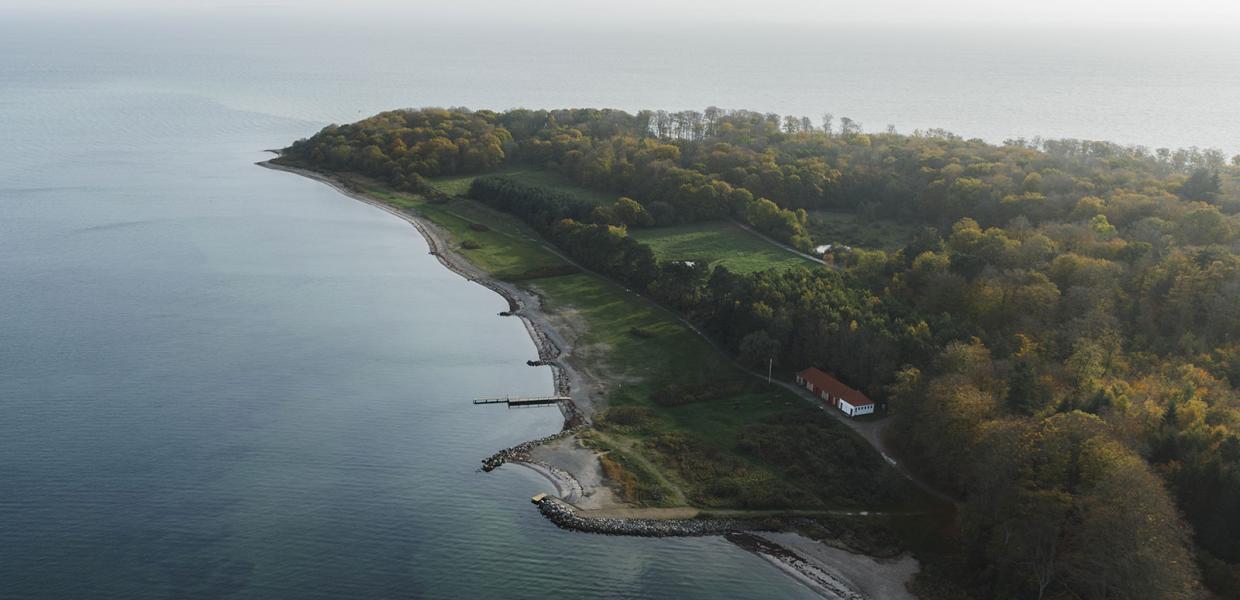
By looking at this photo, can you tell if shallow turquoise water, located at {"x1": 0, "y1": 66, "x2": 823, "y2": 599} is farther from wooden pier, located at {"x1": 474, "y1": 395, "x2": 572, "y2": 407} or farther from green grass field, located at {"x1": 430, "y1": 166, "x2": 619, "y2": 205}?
green grass field, located at {"x1": 430, "y1": 166, "x2": 619, "y2": 205}

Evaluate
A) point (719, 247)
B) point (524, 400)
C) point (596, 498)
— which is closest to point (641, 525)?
point (596, 498)

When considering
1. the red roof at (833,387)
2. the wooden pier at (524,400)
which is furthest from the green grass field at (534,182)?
the red roof at (833,387)

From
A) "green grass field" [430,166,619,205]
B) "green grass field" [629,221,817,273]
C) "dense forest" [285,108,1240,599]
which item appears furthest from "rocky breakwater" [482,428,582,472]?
"green grass field" [430,166,619,205]

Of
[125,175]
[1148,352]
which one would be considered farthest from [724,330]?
[125,175]

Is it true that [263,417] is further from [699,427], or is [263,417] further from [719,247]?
[719,247]

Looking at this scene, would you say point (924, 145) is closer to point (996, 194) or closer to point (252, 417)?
point (996, 194)

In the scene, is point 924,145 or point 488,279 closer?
point 488,279
